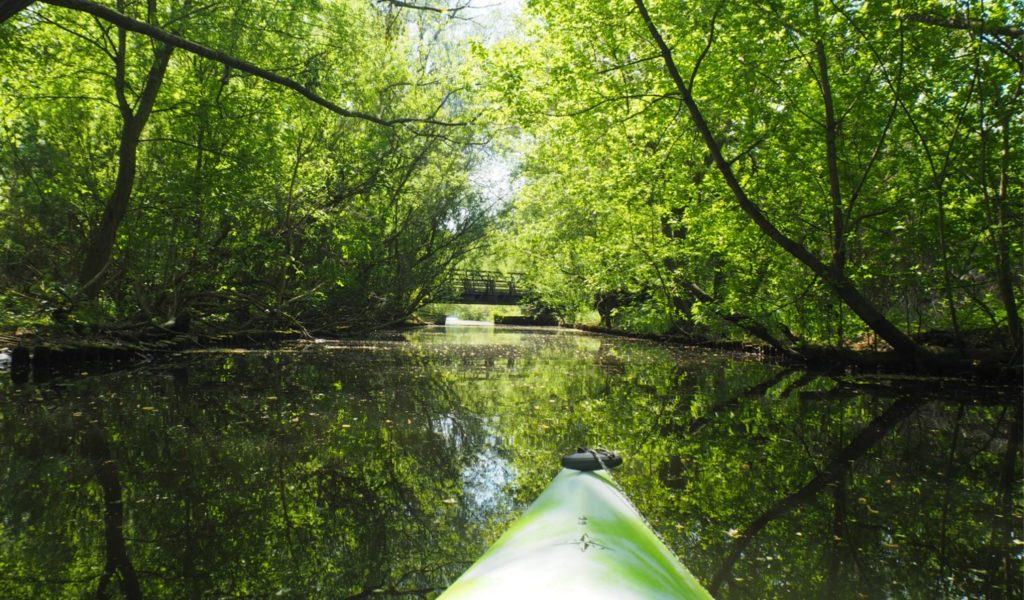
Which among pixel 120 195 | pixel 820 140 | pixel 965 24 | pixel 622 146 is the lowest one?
pixel 120 195

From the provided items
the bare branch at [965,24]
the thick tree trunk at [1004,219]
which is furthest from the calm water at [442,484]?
the bare branch at [965,24]

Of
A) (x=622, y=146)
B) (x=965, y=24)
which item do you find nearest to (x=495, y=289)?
(x=622, y=146)

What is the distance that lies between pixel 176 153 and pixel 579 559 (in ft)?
45.1

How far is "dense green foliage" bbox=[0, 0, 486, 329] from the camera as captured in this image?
36.0 feet

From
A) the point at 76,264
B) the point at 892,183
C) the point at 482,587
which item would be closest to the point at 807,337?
the point at 892,183

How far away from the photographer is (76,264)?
41.3 ft

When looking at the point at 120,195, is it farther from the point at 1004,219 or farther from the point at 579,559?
the point at 1004,219

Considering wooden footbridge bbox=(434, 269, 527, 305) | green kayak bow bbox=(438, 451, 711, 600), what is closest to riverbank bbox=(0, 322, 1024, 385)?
green kayak bow bbox=(438, 451, 711, 600)

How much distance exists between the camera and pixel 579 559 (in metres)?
1.66

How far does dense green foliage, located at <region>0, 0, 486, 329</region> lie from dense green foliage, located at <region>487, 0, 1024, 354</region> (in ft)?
11.6

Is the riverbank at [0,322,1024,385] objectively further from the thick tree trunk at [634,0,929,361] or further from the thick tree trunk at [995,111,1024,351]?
the thick tree trunk at [995,111,1024,351]

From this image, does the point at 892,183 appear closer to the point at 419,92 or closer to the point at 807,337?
the point at 807,337

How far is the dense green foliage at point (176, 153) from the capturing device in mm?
10984

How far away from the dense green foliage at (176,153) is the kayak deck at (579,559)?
7167 mm
